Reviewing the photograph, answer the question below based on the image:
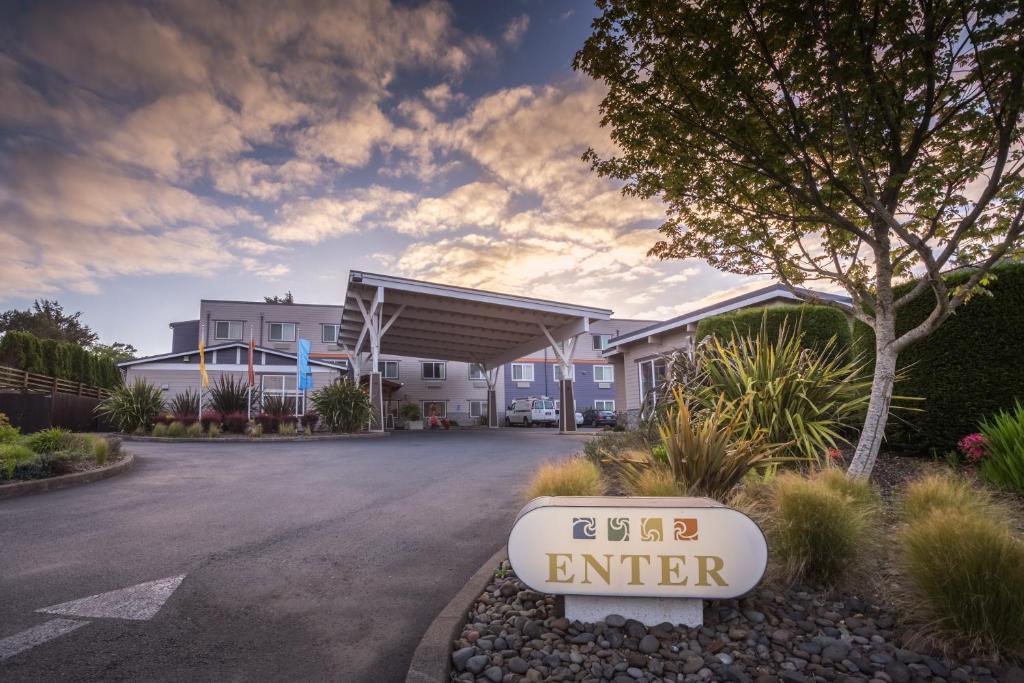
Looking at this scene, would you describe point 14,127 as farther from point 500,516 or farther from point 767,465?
point 767,465

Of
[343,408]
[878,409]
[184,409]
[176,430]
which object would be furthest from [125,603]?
[184,409]

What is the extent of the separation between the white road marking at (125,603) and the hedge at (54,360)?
944 inches

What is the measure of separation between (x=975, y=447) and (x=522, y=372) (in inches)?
1460

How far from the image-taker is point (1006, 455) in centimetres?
500

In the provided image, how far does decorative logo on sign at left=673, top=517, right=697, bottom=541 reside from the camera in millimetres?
2701

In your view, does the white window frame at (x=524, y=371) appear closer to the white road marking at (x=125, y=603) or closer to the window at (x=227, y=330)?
the window at (x=227, y=330)

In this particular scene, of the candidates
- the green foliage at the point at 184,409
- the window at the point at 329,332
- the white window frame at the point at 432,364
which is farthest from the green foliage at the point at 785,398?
the window at the point at 329,332

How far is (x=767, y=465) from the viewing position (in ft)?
16.9

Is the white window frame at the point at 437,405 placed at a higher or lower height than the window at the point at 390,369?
lower

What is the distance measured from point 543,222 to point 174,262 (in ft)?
34.6

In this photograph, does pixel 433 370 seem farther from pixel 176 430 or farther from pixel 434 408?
pixel 176 430

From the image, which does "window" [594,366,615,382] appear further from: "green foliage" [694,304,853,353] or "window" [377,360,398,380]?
"green foliage" [694,304,853,353]

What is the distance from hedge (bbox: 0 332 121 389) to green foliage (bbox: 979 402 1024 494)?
2896cm

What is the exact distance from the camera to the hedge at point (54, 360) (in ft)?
68.0
